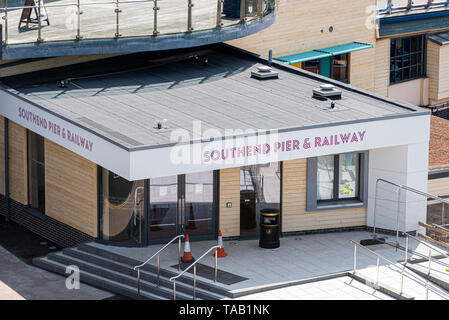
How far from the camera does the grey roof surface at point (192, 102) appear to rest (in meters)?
22.5

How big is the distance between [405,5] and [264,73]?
11.0 metres

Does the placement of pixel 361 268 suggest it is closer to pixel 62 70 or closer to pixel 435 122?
pixel 62 70

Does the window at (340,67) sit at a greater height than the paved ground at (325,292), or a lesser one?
greater

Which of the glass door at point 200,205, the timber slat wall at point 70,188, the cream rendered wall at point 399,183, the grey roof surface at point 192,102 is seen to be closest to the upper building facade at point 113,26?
the grey roof surface at point 192,102

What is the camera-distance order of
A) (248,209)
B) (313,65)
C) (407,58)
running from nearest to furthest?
(248,209)
(313,65)
(407,58)

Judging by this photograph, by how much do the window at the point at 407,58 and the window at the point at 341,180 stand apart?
11.2m

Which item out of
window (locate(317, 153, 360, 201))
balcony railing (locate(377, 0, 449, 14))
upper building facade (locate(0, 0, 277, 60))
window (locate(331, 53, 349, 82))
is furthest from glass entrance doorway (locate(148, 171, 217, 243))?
balcony railing (locate(377, 0, 449, 14))

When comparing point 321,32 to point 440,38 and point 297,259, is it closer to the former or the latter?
point 440,38

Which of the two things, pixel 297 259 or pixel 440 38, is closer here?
pixel 297 259

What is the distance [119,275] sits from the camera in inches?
878

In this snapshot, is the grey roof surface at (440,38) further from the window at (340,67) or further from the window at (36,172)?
the window at (36,172)

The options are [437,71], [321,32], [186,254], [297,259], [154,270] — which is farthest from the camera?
[437,71]

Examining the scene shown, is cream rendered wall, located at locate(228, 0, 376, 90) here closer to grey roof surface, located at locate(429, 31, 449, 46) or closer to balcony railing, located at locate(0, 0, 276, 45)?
balcony railing, located at locate(0, 0, 276, 45)

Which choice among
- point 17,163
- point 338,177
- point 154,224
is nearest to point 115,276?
point 154,224
